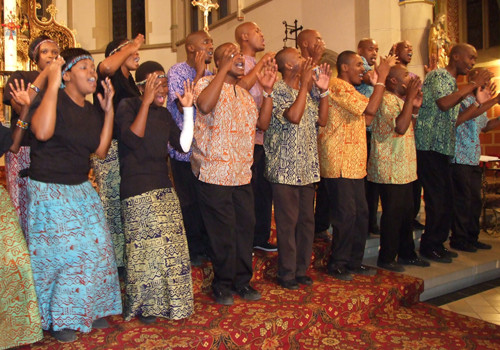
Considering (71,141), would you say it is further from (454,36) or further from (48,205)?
(454,36)

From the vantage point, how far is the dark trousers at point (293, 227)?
374 cm

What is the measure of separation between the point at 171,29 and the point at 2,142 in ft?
45.1

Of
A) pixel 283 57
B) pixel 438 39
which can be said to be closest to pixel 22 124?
pixel 283 57

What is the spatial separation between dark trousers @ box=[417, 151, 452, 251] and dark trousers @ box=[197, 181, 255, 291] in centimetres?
229

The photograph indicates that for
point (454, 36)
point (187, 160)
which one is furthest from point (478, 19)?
point (187, 160)

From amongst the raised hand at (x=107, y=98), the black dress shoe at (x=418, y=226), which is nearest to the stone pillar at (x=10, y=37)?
the raised hand at (x=107, y=98)

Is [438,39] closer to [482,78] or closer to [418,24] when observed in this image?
[418,24]

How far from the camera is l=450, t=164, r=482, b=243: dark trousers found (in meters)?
5.20

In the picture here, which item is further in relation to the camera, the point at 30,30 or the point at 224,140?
the point at 30,30

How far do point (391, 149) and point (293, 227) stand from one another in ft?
4.28

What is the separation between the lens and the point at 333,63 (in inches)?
349

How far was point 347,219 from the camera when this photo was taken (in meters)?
4.07

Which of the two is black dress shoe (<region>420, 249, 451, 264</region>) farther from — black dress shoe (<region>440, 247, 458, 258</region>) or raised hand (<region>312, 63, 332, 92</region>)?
raised hand (<region>312, 63, 332, 92</region>)

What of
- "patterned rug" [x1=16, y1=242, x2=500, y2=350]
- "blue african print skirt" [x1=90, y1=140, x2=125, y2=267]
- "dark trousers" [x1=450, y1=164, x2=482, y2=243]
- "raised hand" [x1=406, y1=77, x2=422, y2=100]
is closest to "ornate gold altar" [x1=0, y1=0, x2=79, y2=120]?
"blue african print skirt" [x1=90, y1=140, x2=125, y2=267]
